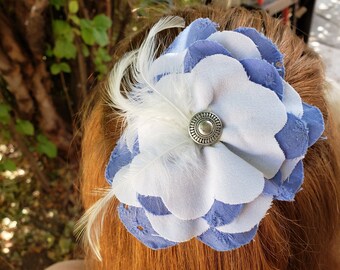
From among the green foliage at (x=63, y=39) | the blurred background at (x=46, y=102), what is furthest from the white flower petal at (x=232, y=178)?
the green foliage at (x=63, y=39)

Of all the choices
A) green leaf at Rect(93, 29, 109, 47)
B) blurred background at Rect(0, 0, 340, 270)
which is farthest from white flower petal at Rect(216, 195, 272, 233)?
green leaf at Rect(93, 29, 109, 47)

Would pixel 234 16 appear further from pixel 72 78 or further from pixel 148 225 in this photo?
pixel 72 78

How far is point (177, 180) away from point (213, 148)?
0.05 m

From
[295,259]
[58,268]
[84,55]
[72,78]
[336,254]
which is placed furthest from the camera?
[72,78]

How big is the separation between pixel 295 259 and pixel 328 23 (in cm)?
234

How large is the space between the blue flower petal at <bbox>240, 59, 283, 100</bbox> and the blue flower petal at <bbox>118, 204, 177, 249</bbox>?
0.68ft

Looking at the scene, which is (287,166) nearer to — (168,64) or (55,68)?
(168,64)

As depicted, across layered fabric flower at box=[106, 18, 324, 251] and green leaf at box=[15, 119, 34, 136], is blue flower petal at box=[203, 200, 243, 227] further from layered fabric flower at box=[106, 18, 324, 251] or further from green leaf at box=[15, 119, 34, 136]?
green leaf at box=[15, 119, 34, 136]

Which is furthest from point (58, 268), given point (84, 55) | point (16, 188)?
point (84, 55)

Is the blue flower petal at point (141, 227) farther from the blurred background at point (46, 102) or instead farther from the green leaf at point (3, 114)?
the green leaf at point (3, 114)

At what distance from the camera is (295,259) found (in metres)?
0.63

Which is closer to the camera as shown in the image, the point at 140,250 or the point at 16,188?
the point at 140,250

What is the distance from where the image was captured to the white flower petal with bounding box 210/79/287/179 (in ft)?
1.58

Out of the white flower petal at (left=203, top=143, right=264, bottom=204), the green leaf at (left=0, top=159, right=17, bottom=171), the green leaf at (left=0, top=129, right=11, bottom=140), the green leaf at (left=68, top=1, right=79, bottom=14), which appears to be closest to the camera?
the white flower petal at (left=203, top=143, right=264, bottom=204)
